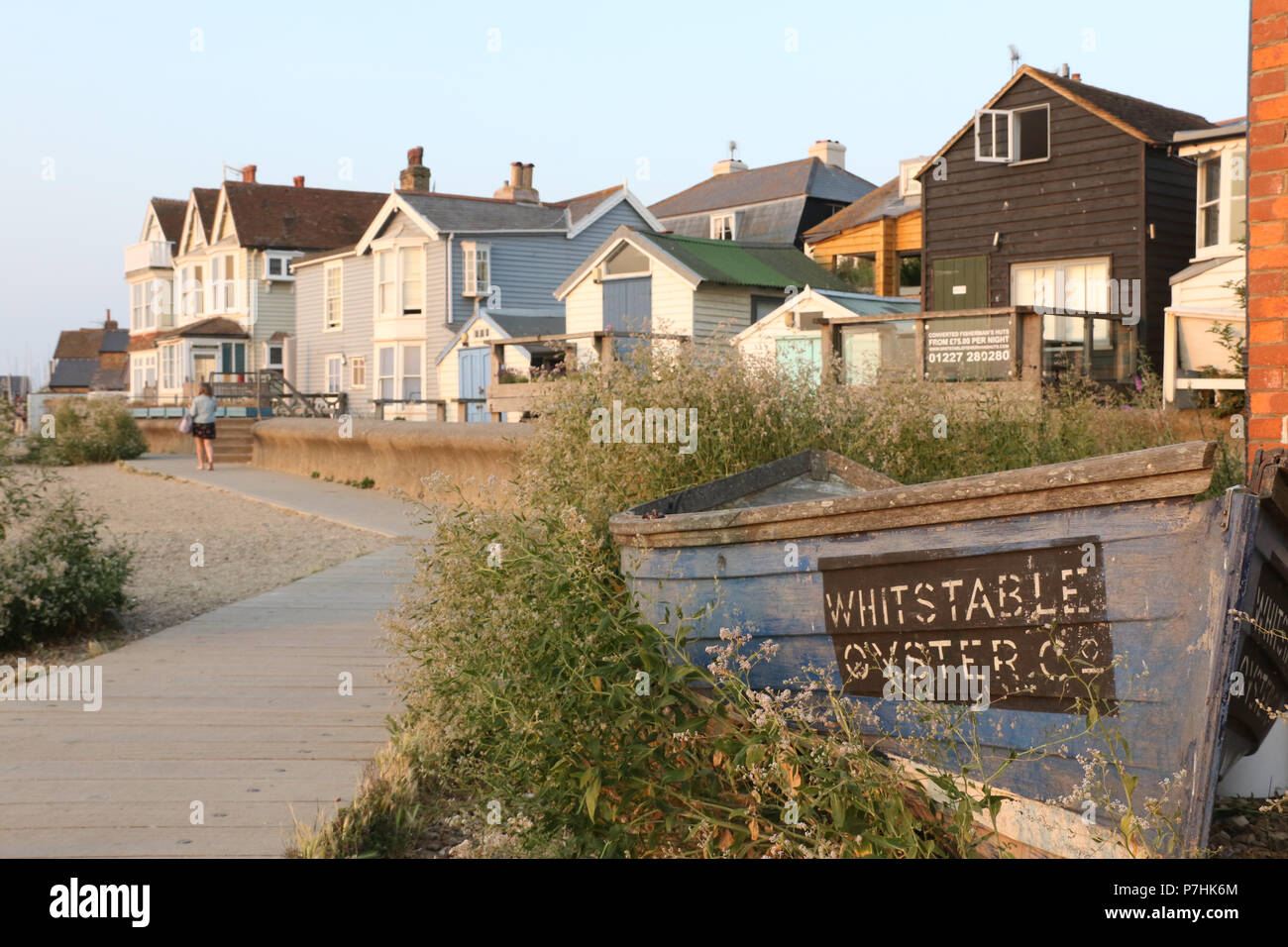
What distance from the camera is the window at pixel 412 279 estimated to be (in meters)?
35.0

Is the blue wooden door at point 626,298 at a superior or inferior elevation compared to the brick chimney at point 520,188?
inferior

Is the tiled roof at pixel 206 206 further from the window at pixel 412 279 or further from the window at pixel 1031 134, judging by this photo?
the window at pixel 1031 134

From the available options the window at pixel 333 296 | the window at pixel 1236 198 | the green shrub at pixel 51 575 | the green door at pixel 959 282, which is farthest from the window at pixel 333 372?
the green shrub at pixel 51 575

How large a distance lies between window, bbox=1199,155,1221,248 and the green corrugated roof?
958 cm

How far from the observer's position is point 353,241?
45.3 metres

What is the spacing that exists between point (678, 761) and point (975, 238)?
21773 millimetres

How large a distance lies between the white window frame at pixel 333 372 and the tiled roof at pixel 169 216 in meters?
16.2

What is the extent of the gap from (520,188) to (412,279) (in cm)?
625

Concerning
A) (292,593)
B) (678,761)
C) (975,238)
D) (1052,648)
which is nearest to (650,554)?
(678,761)

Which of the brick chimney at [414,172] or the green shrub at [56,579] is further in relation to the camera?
the brick chimney at [414,172]

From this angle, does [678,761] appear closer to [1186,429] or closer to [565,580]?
[565,580]

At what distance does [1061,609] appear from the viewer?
3350 millimetres

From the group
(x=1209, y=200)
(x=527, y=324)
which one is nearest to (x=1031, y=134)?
(x=1209, y=200)

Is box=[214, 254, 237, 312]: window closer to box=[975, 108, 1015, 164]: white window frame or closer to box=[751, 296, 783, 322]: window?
box=[751, 296, 783, 322]: window
